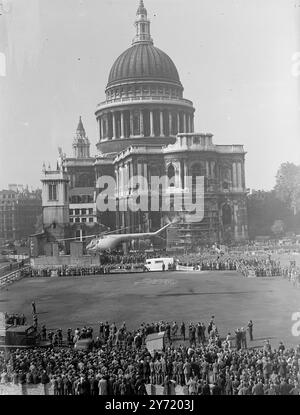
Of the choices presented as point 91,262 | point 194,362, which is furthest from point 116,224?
point 194,362

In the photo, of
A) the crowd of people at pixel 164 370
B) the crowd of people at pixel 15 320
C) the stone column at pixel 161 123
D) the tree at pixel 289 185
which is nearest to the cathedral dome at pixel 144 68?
the stone column at pixel 161 123

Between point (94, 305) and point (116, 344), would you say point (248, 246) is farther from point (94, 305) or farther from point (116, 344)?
point (116, 344)

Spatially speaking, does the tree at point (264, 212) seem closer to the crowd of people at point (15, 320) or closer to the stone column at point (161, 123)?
the stone column at point (161, 123)

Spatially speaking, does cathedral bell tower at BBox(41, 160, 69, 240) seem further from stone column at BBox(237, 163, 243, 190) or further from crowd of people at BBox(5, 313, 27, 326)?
stone column at BBox(237, 163, 243, 190)

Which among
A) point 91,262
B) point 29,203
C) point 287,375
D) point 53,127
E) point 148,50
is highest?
point 148,50

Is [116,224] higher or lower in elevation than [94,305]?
higher

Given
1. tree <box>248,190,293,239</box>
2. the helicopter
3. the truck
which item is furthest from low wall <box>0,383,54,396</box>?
tree <box>248,190,293,239</box>

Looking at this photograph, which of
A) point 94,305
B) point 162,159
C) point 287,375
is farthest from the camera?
point 162,159
